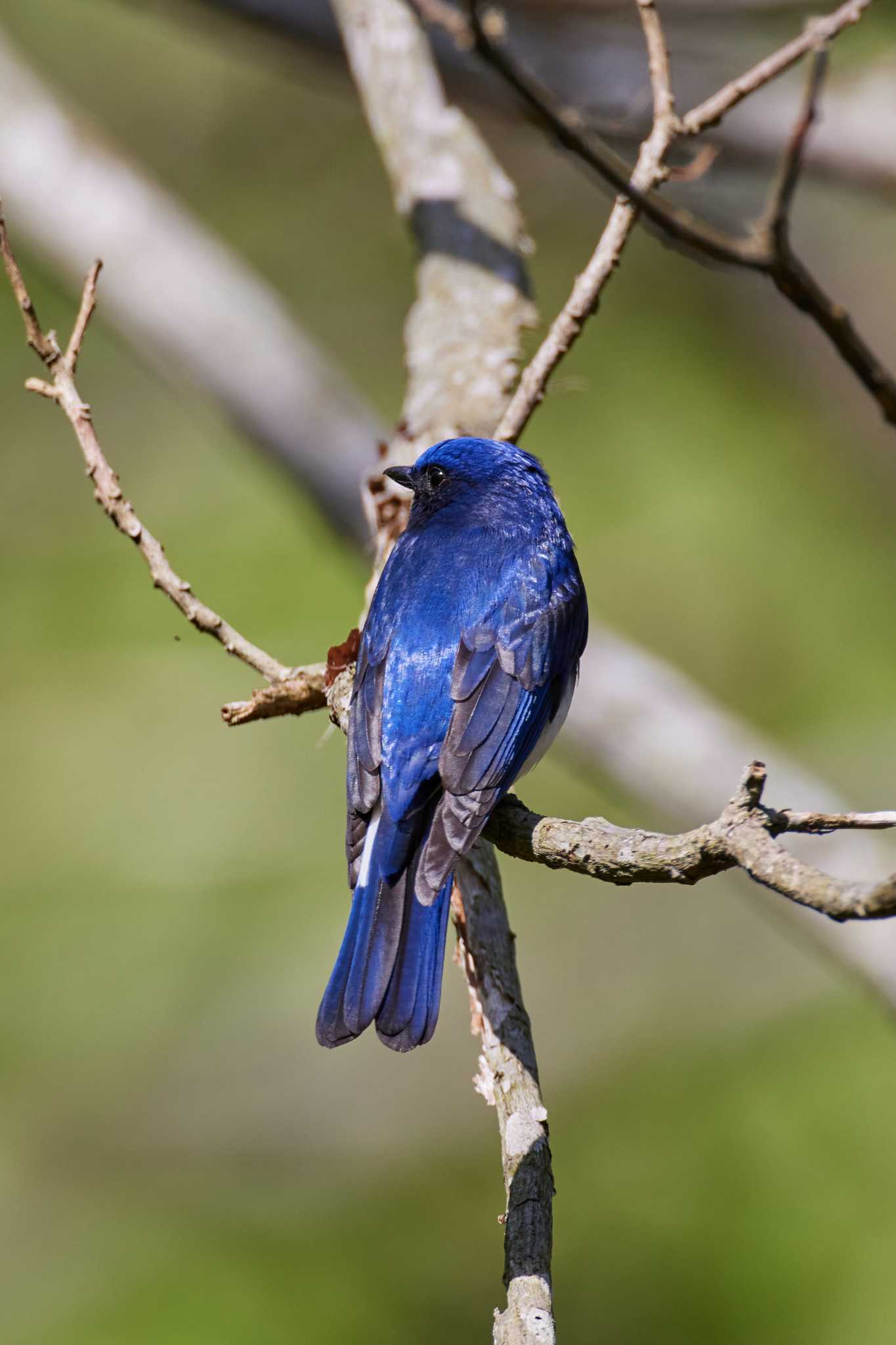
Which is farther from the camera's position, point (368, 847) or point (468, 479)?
point (468, 479)

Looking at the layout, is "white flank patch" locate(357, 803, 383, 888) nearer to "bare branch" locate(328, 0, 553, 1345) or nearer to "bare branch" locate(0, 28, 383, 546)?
"bare branch" locate(328, 0, 553, 1345)

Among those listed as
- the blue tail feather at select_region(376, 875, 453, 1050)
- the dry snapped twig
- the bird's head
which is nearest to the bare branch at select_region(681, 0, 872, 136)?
the dry snapped twig

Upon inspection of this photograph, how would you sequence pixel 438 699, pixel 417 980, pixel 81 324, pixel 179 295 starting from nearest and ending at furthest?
pixel 417 980, pixel 81 324, pixel 438 699, pixel 179 295

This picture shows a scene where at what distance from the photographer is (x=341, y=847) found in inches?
265

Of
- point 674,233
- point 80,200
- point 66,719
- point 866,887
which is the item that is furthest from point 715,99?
point 66,719

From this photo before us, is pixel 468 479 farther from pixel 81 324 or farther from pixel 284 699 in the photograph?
pixel 81 324

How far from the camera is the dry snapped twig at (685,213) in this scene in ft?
8.43

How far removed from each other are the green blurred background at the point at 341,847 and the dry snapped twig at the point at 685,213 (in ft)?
5.08

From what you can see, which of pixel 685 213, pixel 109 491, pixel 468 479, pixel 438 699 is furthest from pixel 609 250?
pixel 109 491

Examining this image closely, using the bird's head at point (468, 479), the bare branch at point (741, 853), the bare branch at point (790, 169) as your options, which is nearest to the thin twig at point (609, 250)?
the bird's head at point (468, 479)

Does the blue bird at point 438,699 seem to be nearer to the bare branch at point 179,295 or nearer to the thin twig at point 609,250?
the thin twig at point 609,250

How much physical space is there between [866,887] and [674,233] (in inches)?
59.2

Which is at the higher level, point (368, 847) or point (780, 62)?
point (780, 62)

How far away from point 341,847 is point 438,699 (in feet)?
13.2
